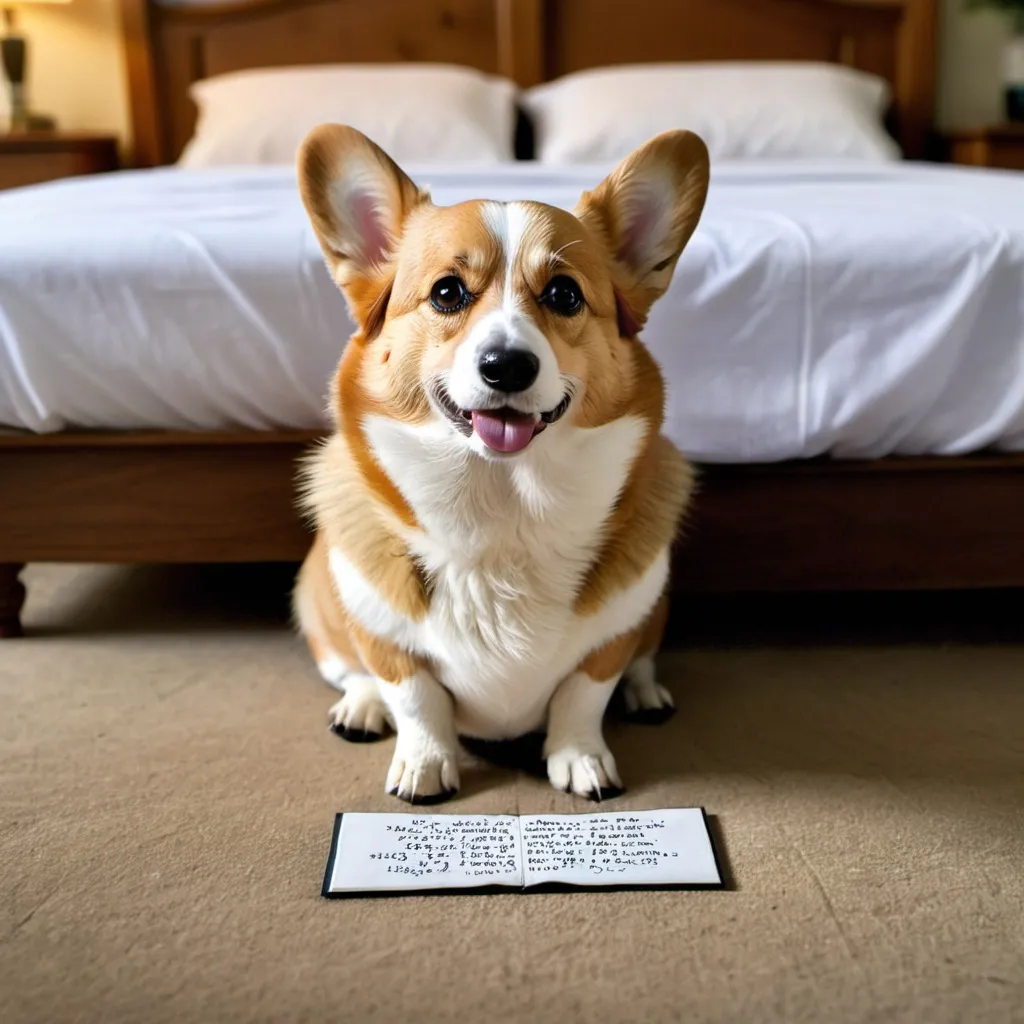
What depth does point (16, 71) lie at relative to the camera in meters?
3.30

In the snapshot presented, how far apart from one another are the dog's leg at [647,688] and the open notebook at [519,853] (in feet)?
0.84

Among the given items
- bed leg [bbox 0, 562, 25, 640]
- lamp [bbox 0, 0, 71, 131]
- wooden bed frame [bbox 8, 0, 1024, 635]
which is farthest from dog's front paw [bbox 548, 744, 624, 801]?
lamp [bbox 0, 0, 71, 131]

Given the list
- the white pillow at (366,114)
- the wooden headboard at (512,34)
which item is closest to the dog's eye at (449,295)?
the white pillow at (366,114)

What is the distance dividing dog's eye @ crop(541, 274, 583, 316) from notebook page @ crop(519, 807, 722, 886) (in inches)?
24.5

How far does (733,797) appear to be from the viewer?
1.30 metres

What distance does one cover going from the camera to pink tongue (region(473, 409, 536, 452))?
3.49ft

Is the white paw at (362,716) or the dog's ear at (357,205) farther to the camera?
the white paw at (362,716)

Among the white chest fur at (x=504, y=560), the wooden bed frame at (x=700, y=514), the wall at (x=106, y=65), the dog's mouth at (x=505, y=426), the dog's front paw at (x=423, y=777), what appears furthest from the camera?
the wall at (x=106, y=65)

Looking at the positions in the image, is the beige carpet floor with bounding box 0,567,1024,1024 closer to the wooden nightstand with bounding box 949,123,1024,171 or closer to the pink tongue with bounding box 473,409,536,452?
the pink tongue with bounding box 473,409,536,452

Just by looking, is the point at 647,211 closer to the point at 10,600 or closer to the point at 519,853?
the point at 519,853

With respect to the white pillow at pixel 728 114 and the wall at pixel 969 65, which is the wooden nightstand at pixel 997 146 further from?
the wall at pixel 969 65

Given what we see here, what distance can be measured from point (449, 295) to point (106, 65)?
10.3ft

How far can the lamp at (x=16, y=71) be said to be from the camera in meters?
3.27

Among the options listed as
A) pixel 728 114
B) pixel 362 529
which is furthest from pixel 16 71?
pixel 362 529
